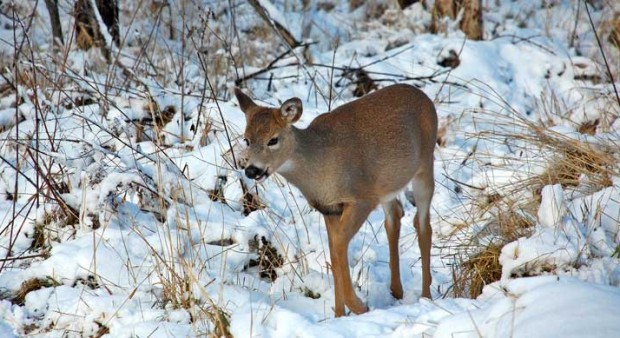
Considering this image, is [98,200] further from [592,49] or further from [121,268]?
[592,49]

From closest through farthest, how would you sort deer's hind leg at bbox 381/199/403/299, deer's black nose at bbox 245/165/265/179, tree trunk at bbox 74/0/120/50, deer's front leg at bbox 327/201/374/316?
1. deer's black nose at bbox 245/165/265/179
2. deer's front leg at bbox 327/201/374/316
3. deer's hind leg at bbox 381/199/403/299
4. tree trunk at bbox 74/0/120/50

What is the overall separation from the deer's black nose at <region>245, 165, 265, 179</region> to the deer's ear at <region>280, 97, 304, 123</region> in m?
0.44

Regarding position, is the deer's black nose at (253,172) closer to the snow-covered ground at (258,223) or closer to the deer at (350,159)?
the deer at (350,159)

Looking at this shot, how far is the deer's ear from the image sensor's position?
16.3 feet

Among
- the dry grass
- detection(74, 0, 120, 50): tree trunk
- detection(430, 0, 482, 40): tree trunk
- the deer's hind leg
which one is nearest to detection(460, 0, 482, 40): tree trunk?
detection(430, 0, 482, 40): tree trunk

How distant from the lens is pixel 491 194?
6.44 meters

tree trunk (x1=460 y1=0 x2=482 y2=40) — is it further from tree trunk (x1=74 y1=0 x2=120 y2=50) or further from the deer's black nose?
the deer's black nose

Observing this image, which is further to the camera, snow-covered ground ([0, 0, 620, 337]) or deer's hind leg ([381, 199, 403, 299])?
deer's hind leg ([381, 199, 403, 299])

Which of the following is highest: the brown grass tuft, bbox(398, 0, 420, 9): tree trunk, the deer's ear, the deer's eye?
bbox(398, 0, 420, 9): tree trunk

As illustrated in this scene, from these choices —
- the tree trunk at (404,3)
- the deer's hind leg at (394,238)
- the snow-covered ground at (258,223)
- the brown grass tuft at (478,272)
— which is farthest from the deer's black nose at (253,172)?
the tree trunk at (404,3)

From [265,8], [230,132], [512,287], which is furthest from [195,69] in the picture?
[512,287]

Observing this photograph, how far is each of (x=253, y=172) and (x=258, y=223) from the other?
4.70 feet

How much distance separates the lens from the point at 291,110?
5.02 metres

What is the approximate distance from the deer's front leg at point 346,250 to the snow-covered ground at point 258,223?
0.18 metres
